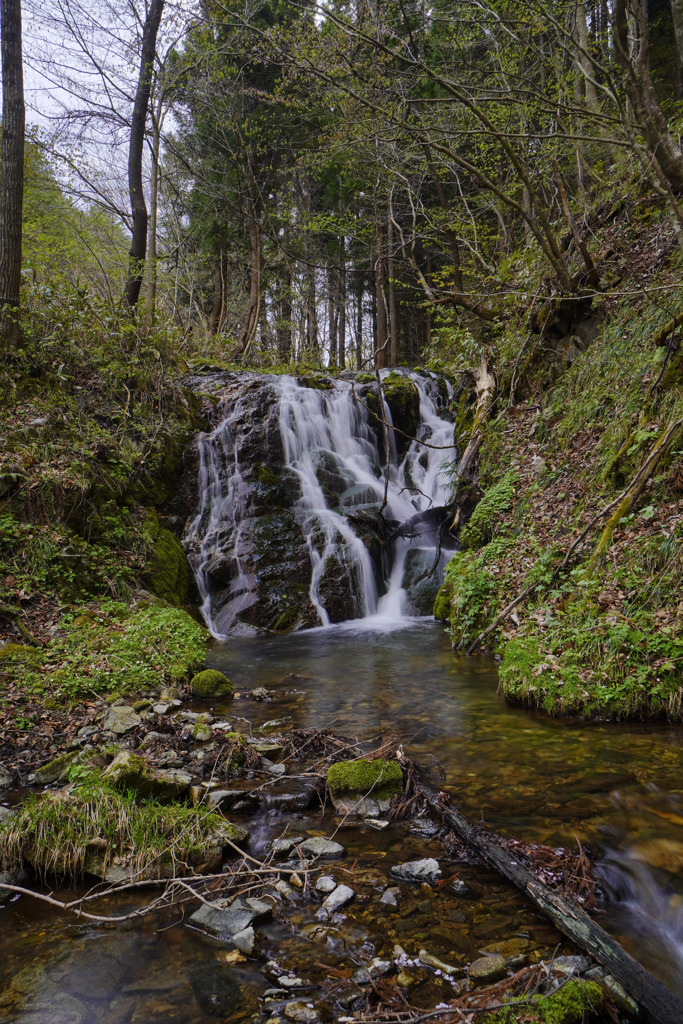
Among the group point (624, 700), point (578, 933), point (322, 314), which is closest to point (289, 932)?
point (578, 933)

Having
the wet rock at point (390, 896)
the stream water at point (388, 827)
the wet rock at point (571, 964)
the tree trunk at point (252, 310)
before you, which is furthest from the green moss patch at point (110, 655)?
the tree trunk at point (252, 310)

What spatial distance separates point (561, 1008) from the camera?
2.11 metres

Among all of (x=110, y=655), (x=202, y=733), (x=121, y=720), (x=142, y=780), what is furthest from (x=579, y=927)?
(x=110, y=655)

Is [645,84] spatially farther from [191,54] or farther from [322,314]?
[322,314]

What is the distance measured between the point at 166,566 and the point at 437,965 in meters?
7.63

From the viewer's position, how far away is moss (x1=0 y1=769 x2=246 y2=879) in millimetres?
3115

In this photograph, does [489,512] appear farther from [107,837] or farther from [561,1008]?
[561,1008]

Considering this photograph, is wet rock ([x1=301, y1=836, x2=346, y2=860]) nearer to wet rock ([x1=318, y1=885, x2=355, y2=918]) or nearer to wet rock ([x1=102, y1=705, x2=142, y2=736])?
wet rock ([x1=318, y1=885, x2=355, y2=918])

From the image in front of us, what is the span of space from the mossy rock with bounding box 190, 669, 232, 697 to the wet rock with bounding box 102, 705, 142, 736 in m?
1.00

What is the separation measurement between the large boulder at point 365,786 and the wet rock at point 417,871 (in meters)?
0.59

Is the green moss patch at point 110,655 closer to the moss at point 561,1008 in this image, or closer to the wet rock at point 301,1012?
the wet rock at point 301,1012

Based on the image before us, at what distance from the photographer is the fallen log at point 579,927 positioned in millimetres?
2197

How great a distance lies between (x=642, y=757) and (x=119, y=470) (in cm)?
820

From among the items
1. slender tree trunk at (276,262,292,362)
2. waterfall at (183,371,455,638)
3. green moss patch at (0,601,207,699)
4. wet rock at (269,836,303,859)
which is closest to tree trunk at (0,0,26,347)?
waterfall at (183,371,455,638)
